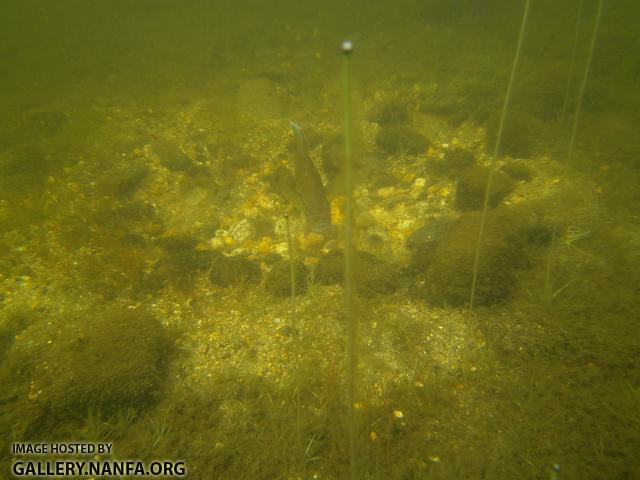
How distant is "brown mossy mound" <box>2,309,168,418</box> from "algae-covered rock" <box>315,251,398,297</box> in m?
2.04

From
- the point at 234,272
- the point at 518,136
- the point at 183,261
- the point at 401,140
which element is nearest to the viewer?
the point at 234,272

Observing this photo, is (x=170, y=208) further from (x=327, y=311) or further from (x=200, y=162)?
(x=327, y=311)

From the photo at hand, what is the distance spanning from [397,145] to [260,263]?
12.2 ft

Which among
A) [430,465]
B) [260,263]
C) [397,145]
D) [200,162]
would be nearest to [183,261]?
[260,263]

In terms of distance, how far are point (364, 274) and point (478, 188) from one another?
7.99ft

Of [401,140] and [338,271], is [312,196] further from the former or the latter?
[401,140]

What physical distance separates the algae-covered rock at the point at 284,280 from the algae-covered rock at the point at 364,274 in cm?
20

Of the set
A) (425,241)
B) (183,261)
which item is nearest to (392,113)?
(425,241)

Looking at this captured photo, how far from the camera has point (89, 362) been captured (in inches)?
122

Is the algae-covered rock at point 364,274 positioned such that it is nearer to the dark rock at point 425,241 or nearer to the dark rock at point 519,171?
the dark rock at point 425,241

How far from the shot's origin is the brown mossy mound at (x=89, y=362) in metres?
2.91

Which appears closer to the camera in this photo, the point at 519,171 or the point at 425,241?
the point at 425,241

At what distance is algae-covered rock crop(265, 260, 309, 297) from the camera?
4.11 m

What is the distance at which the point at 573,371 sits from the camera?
2740 millimetres
